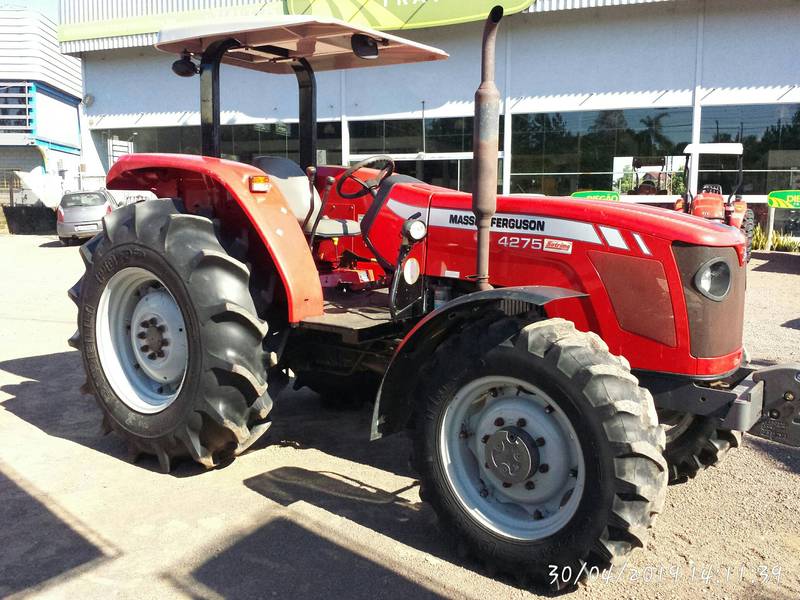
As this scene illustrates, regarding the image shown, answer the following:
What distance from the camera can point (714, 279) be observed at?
286cm

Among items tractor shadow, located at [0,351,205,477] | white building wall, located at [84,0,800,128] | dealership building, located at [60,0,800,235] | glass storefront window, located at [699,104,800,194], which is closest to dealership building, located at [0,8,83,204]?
dealership building, located at [60,0,800,235]

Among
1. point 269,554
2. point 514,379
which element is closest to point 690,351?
point 514,379

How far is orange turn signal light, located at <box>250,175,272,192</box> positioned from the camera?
362cm

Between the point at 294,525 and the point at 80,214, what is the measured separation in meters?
16.0

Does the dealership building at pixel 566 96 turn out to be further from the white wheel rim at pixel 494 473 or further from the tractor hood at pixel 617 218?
the white wheel rim at pixel 494 473

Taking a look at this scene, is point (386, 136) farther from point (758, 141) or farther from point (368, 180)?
point (368, 180)

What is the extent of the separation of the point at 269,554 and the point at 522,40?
17939mm

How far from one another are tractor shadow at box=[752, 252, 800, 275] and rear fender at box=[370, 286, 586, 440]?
11.4 m

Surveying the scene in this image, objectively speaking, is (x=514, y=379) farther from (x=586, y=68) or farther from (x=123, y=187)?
(x=586, y=68)

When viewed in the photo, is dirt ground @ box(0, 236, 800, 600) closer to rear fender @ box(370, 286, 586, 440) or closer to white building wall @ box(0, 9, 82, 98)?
rear fender @ box(370, 286, 586, 440)

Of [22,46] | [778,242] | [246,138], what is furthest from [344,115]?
[22,46]

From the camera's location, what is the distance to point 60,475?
371 centimetres

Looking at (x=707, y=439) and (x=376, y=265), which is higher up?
(x=376, y=265)

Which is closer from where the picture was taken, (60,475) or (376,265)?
(60,475)
